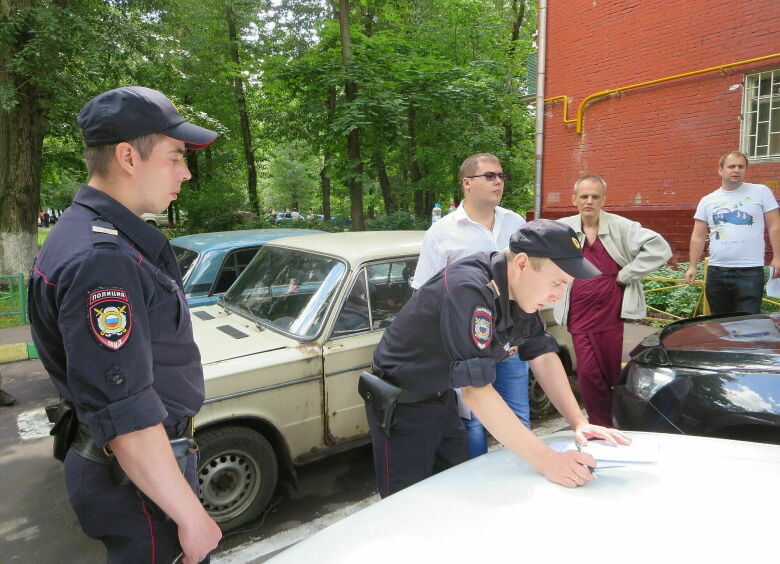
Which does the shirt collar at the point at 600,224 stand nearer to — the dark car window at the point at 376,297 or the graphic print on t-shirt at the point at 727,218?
the dark car window at the point at 376,297

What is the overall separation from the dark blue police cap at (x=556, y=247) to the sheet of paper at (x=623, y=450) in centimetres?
58

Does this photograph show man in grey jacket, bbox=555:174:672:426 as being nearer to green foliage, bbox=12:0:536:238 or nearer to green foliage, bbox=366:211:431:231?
green foliage, bbox=12:0:536:238

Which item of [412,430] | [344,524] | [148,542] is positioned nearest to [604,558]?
[344,524]

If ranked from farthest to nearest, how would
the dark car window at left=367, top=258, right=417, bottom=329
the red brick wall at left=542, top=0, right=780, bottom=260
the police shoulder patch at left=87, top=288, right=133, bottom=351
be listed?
the red brick wall at left=542, top=0, right=780, bottom=260 → the dark car window at left=367, top=258, right=417, bottom=329 → the police shoulder patch at left=87, top=288, right=133, bottom=351

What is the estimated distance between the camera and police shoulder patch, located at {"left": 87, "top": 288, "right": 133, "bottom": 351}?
1215 millimetres

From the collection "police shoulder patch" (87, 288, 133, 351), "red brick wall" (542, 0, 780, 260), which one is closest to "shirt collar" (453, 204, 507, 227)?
"police shoulder patch" (87, 288, 133, 351)

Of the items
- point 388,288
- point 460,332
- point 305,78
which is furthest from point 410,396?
point 305,78

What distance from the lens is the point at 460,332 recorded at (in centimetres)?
173

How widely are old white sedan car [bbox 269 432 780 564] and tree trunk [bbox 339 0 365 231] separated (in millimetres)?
9888

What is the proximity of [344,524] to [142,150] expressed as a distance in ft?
3.90

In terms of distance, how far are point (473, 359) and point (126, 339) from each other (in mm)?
998

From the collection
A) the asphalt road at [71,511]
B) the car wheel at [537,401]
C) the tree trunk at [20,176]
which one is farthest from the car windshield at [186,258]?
the tree trunk at [20,176]

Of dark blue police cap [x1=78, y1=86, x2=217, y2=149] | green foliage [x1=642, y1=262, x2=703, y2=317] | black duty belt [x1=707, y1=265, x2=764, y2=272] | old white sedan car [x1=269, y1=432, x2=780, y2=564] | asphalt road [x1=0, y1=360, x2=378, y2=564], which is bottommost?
asphalt road [x1=0, y1=360, x2=378, y2=564]

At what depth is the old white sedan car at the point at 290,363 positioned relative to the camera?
304 centimetres
